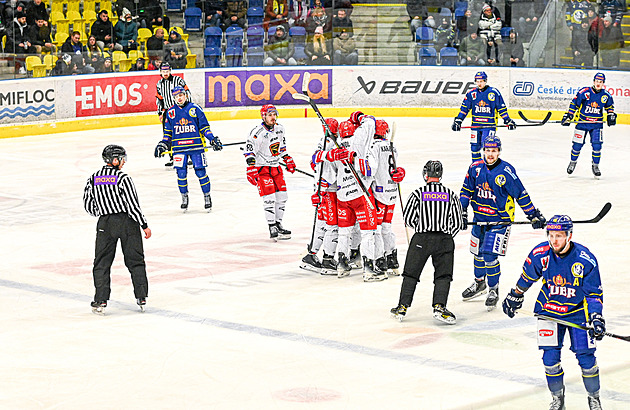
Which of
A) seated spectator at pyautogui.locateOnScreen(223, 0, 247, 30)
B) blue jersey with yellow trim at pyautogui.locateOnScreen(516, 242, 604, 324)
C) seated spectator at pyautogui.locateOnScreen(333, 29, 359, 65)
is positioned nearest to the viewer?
blue jersey with yellow trim at pyautogui.locateOnScreen(516, 242, 604, 324)

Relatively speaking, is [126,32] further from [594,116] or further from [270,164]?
[270,164]

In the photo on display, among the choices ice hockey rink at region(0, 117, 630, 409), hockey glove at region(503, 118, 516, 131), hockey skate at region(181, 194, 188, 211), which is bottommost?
ice hockey rink at region(0, 117, 630, 409)

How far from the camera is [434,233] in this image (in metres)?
8.89

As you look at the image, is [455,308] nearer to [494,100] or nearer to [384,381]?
[384,381]

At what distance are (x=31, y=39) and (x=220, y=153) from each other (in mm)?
4447

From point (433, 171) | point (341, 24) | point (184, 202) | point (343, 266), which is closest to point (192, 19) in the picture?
point (341, 24)

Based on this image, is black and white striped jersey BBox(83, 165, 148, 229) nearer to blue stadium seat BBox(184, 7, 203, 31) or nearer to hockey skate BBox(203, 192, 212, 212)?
hockey skate BBox(203, 192, 212, 212)

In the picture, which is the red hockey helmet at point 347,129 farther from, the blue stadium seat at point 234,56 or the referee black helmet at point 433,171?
the blue stadium seat at point 234,56

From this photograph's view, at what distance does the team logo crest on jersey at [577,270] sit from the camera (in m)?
6.46

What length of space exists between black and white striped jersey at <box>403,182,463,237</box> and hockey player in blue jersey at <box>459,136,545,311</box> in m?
0.19

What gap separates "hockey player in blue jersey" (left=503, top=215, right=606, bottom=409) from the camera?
6457 mm

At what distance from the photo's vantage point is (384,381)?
7.43m

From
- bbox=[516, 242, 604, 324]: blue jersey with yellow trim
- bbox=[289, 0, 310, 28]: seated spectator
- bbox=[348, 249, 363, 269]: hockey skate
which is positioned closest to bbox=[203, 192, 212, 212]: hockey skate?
bbox=[348, 249, 363, 269]: hockey skate

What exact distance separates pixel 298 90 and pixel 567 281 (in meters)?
17.8
